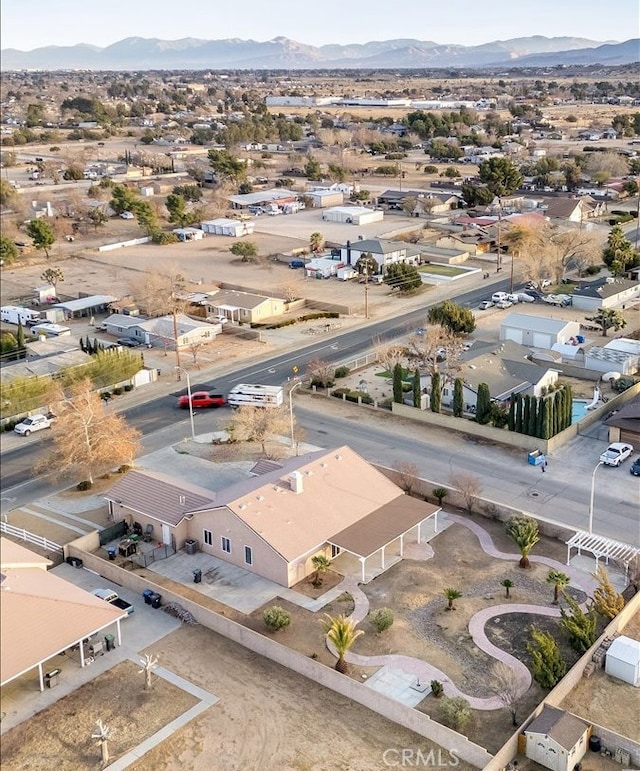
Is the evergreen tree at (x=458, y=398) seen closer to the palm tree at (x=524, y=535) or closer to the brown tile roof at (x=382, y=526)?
the brown tile roof at (x=382, y=526)

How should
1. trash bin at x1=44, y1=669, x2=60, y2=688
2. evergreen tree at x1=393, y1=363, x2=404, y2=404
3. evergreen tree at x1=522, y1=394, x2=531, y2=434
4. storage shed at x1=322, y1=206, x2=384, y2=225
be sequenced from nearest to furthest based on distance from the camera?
trash bin at x1=44, y1=669, x2=60, y2=688 < evergreen tree at x1=522, y1=394, x2=531, y2=434 < evergreen tree at x1=393, y1=363, x2=404, y2=404 < storage shed at x1=322, y1=206, x2=384, y2=225

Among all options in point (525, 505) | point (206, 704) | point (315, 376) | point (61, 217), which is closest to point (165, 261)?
point (61, 217)

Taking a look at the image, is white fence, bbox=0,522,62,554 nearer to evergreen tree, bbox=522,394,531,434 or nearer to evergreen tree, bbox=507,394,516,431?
evergreen tree, bbox=507,394,516,431

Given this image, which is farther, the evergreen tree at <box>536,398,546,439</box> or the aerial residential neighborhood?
the evergreen tree at <box>536,398,546,439</box>

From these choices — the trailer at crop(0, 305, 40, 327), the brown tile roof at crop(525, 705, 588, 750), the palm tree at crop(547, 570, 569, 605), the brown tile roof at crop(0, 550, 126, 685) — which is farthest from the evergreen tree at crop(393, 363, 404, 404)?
the trailer at crop(0, 305, 40, 327)

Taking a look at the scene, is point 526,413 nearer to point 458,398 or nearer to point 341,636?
point 458,398
